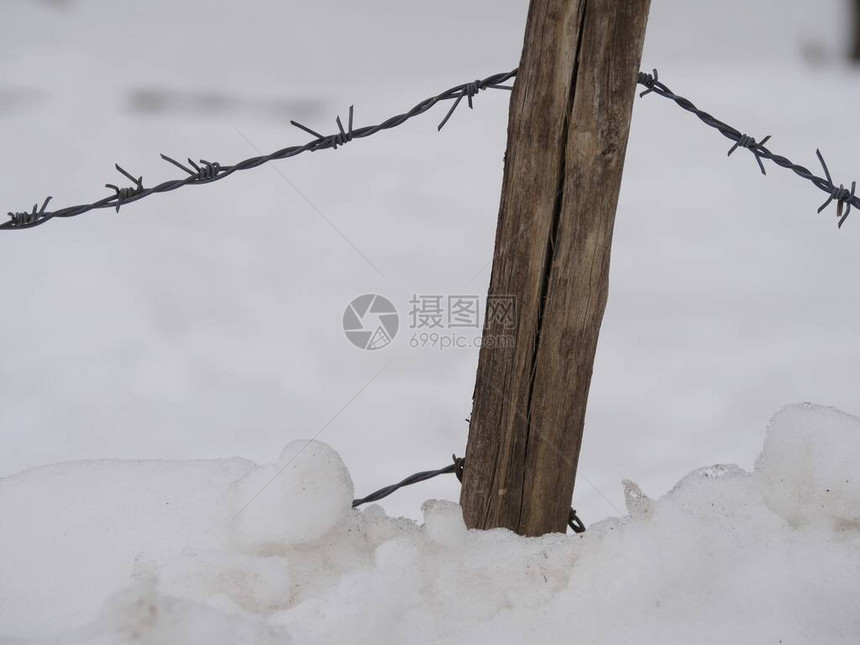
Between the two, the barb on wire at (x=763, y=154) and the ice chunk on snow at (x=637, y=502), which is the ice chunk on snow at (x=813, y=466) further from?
the barb on wire at (x=763, y=154)

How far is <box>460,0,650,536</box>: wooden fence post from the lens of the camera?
1069mm

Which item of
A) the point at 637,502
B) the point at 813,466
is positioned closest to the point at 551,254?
the point at 637,502

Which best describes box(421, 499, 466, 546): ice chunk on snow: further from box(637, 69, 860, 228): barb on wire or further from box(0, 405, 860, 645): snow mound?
box(637, 69, 860, 228): barb on wire

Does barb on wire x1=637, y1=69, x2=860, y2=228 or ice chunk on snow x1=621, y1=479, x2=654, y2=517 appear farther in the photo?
barb on wire x1=637, y1=69, x2=860, y2=228

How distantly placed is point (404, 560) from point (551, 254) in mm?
483

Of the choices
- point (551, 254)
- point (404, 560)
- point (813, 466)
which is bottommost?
point (404, 560)

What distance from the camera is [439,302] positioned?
1.38 meters

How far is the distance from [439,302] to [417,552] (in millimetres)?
473

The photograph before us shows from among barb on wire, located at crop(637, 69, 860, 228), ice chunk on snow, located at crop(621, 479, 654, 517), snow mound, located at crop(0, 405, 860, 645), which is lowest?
snow mound, located at crop(0, 405, 860, 645)

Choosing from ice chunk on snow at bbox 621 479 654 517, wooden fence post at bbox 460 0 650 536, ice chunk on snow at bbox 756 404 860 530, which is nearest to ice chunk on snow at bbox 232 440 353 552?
wooden fence post at bbox 460 0 650 536

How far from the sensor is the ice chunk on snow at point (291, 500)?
1.06 meters

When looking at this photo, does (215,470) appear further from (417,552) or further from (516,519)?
(516,519)

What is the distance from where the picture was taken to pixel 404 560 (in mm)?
1016

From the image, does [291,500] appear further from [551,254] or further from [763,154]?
[763,154]
